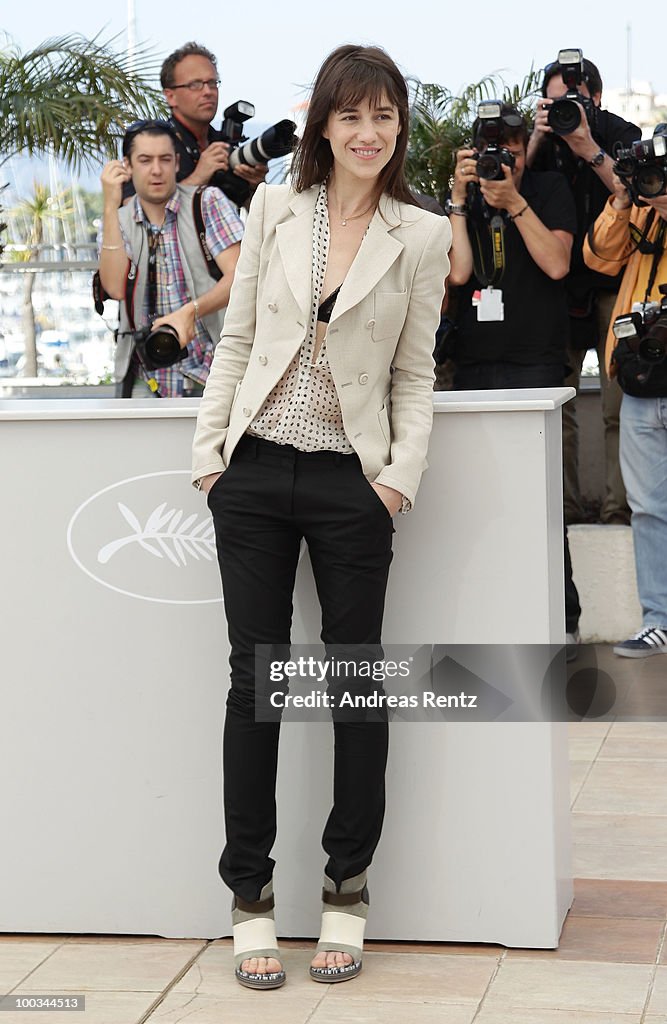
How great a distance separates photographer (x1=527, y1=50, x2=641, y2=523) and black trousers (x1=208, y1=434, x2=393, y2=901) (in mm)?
2959

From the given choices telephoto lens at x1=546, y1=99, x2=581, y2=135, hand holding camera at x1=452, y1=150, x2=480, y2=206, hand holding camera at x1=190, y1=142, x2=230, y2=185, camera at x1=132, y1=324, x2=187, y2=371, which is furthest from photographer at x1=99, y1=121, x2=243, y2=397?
telephoto lens at x1=546, y1=99, x2=581, y2=135

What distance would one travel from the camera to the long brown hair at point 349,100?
99.4 inches

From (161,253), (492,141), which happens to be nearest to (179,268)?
(161,253)

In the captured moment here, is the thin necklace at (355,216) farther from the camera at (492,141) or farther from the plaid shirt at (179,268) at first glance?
the camera at (492,141)

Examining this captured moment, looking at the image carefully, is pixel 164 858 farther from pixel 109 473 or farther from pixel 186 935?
pixel 109 473

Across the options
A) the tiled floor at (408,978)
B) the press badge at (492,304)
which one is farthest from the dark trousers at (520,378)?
the tiled floor at (408,978)

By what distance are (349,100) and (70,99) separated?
4265 millimetres

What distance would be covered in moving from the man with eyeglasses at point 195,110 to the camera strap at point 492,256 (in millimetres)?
841

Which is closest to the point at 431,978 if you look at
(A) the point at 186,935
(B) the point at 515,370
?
(A) the point at 186,935

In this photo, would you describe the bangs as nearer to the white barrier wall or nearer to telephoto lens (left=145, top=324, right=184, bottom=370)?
the white barrier wall

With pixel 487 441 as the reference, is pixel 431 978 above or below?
below

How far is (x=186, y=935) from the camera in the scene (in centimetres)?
290

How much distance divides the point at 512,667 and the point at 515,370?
8.63 ft

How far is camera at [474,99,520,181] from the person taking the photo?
16.3ft
